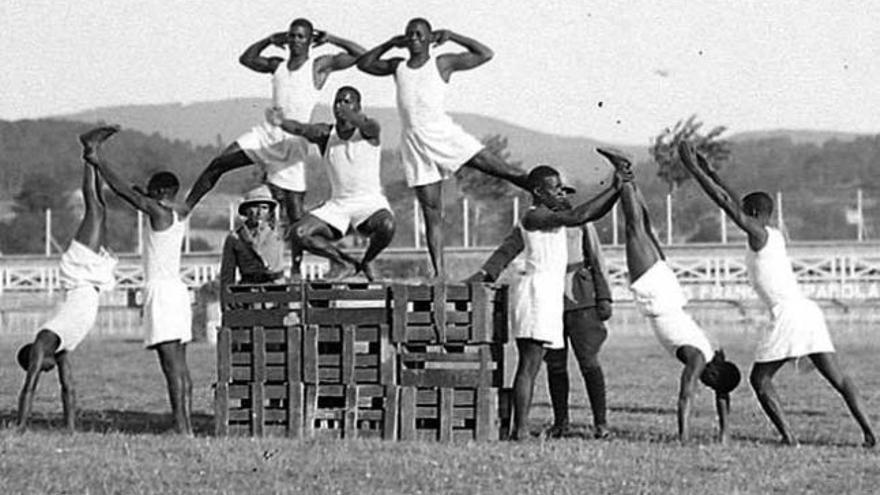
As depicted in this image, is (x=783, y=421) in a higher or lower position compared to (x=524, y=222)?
lower

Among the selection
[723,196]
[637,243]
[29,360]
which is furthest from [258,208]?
[723,196]

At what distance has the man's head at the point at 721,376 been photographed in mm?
15781

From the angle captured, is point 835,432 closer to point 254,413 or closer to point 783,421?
point 783,421

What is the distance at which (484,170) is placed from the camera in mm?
16625

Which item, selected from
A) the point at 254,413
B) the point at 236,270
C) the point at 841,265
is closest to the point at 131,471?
the point at 254,413

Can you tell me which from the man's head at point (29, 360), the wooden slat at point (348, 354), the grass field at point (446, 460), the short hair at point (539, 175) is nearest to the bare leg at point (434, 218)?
the short hair at point (539, 175)

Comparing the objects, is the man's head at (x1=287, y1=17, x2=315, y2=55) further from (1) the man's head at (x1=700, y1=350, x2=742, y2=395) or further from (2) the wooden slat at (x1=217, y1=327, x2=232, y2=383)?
(1) the man's head at (x1=700, y1=350, x2=742, y2=395)

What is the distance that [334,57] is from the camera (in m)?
17.2

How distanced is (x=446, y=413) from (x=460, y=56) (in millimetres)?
3187

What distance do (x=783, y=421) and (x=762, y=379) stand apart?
1.45 ft

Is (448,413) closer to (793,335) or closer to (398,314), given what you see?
(398,314)

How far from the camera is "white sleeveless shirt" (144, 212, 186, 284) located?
16469 mm

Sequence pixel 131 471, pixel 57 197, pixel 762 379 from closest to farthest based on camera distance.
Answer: pixel 131 471, pixel 762 379, pixel 57 197

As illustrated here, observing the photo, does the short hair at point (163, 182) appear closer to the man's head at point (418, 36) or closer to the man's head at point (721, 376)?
the man's head at point (418, 36)
